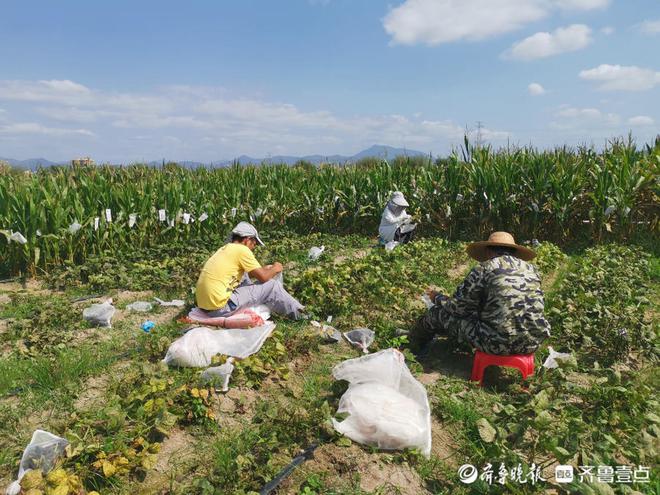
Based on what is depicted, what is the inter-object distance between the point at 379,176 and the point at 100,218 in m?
6.06

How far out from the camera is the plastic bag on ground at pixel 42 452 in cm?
241

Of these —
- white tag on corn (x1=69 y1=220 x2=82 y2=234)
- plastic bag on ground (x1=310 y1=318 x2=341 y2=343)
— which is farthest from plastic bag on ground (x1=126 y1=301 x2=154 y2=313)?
white tag on corn (x1=69 y1=220 x2=82 y2=234)

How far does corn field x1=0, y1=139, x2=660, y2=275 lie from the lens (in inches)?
278

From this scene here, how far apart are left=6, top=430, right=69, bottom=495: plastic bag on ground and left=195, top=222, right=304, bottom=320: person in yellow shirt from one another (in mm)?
2183

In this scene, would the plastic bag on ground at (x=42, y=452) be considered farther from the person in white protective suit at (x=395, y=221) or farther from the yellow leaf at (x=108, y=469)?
the person in white protective suit at (x=395, y=221)

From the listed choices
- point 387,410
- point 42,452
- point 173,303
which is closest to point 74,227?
point 173,303

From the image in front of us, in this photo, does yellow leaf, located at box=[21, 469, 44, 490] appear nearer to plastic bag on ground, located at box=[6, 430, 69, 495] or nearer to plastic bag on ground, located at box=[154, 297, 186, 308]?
plastic bag on ground, located at box=[6, 430, 69, 495]

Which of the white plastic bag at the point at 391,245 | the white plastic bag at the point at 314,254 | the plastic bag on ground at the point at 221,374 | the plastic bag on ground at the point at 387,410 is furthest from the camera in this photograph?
the white plastic bag at the point at 391,245

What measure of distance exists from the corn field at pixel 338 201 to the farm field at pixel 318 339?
4cm

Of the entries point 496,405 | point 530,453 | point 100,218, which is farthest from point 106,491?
point 100,218

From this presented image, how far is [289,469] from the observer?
2559mm

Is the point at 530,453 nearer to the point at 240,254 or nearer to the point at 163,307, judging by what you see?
the point at 240,254

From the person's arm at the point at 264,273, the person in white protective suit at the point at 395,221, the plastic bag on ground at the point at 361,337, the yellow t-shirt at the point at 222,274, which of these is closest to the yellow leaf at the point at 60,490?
the yellow t-shirt at the point at 222,274

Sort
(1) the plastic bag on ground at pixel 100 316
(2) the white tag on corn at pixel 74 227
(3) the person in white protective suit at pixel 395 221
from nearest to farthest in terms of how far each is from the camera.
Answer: (1) the plastic bag on ground at pixel 100 316 < (2) the white tag on corn at pixel 74 227 < (3) the person in white protective suit at pixel 395 221
